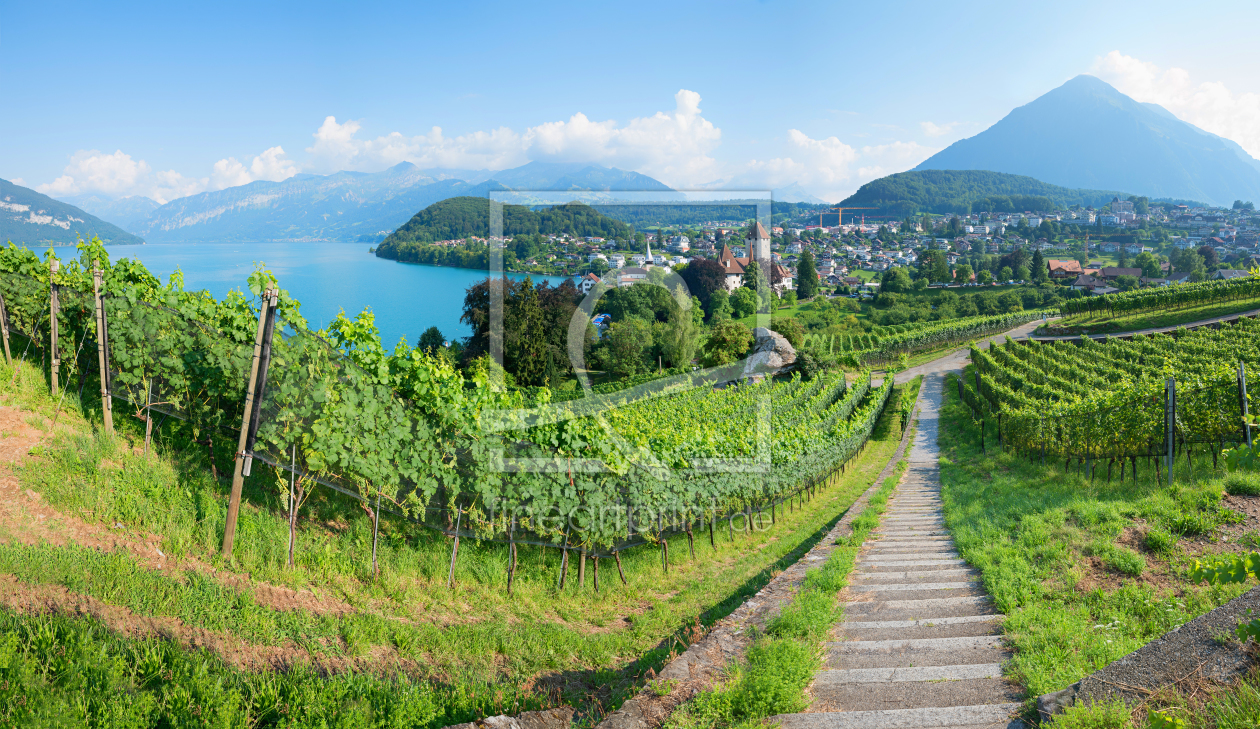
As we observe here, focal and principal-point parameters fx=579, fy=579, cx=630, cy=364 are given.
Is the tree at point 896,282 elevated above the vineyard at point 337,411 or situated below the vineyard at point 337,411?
above

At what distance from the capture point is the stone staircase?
3297mm

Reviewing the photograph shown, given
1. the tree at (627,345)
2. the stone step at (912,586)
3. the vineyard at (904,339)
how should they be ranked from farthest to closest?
the vineyard at (904,339)
the tree at (627,345)
the stone step at (912,586)

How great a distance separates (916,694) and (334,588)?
438 cm

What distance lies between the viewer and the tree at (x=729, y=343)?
124 feet

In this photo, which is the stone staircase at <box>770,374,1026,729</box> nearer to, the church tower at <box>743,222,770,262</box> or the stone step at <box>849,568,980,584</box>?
the stone step at <box>849,568,980,584</box>

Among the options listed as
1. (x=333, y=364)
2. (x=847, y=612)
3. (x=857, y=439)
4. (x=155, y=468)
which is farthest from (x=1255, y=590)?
(x=857, y=439)

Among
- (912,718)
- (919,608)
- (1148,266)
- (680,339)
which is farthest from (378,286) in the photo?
(1148,266)

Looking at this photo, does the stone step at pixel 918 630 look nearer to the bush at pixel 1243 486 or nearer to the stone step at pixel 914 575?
the stone step at pixel 914 575

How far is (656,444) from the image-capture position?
8.36 m

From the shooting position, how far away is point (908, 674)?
3.72 meters

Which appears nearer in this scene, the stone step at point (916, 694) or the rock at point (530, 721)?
the rock at point (530, 721)

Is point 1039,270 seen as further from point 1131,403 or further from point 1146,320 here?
point 1131,403

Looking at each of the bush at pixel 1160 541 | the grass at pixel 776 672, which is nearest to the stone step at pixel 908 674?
the grass at pixel 776 672

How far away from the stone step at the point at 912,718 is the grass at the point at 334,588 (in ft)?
4.42
